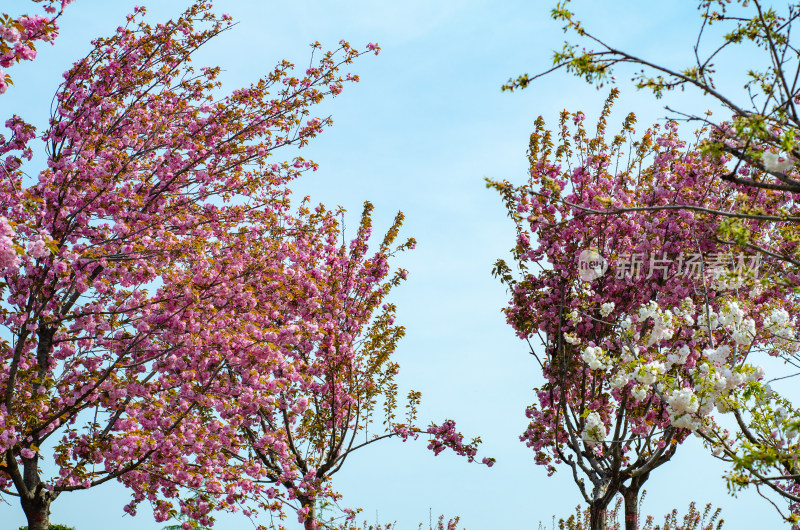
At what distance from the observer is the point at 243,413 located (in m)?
9.98

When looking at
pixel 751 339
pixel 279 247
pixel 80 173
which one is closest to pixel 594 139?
pixel 751 339

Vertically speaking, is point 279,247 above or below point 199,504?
above

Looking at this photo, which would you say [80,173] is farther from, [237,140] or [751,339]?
[751,339]

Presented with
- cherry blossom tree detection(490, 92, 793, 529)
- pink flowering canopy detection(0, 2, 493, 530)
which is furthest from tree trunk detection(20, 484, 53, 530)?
cherry blossom tree detection(490, 92, 793, 529)

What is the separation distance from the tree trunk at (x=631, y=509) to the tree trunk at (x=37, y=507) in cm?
883

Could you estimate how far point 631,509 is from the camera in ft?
38.1

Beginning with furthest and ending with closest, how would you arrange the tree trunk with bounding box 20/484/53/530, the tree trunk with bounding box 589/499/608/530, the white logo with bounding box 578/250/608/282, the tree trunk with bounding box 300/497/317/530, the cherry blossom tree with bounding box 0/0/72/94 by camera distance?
1. the tree trunk with bounding box 300/497/317/530
2. the tree trunk with bounding box 589/499/608/530
3. the white logo with bounding box 578/250/608/282
4. the tree trunk with bounding box 20/484/53/530
5. the cherry blossom tree with bounding box 0/0/72/94

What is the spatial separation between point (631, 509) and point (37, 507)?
356 inches

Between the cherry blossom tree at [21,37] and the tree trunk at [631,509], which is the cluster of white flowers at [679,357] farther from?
the cherry blossom tree at [21,37]

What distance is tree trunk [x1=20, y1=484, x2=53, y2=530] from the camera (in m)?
8.98

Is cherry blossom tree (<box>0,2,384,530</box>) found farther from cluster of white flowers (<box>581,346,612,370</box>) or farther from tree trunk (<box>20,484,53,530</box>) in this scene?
cluster of white flowers (<box>581,346,612,370</box>)

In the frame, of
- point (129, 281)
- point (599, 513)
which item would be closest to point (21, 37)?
point (129, 281)

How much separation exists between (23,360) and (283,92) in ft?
18.0

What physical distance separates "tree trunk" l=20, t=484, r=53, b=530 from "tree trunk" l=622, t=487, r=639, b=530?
8.83m
